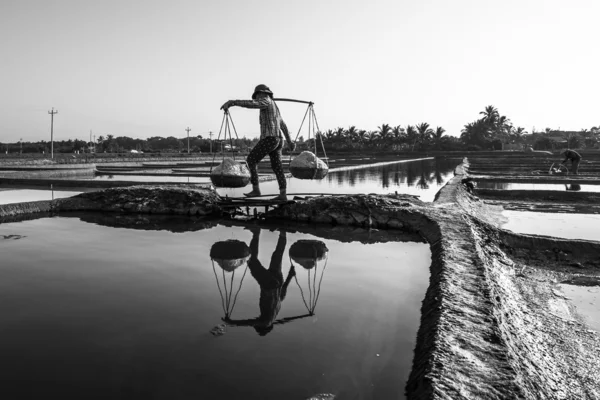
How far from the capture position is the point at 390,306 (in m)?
2.62

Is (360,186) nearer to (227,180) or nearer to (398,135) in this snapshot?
(227,180)

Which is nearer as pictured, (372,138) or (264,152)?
(264,152)

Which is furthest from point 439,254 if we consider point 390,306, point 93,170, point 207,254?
point 93,170

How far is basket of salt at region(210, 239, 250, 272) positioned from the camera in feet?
11.8

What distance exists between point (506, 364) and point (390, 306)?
0.99 metres

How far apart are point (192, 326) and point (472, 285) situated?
1.74 meters

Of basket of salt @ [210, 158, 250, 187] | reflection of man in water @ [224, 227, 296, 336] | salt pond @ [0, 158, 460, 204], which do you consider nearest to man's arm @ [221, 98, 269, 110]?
basket of salt @ [210, 158, 250, 187]

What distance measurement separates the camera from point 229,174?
5457mm

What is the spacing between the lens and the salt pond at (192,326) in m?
1.70

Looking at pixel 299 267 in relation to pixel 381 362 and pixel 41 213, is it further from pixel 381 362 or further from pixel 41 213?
pixel 41 213

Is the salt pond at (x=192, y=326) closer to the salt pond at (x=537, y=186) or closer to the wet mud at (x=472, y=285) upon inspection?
the wet mud at (x=472, y=285)

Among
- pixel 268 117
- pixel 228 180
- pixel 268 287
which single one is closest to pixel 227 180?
pixel 228 180

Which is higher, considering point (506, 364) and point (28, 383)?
point (506, 364)

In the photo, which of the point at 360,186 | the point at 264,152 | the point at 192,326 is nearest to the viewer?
the point at 192,326
